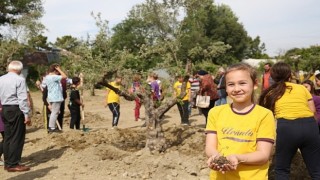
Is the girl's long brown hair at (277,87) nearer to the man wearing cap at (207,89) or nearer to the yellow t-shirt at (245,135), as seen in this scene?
the yellow t-shirt at (245,135)

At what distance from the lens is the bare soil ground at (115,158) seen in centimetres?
592

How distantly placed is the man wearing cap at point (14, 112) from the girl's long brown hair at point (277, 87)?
3.72 meters

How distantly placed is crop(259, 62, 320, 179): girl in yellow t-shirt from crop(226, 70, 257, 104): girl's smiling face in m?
Answer: 1.97

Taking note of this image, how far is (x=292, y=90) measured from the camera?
4445 mm

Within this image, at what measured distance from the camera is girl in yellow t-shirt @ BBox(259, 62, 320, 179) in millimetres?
4328

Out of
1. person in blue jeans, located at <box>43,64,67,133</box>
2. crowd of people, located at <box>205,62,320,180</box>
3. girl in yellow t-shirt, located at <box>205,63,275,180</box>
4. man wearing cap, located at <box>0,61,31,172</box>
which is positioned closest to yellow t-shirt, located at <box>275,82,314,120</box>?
crowd of people, located at <box>205,62,320,180</box>

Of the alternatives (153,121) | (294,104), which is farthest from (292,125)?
(153,121)

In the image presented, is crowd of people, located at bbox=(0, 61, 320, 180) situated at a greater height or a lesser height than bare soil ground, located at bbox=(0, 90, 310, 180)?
greater

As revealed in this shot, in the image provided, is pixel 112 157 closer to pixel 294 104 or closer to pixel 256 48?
pixel 294 104

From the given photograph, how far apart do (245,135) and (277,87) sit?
2.07 meters

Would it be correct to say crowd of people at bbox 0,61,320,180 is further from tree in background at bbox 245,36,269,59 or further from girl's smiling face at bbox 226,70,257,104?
tree in background at bbox 245,36,269,59

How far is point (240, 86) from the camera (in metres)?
2.59

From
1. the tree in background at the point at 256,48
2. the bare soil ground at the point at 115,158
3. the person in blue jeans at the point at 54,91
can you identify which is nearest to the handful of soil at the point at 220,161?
the bare soil ground at the point at 115,158

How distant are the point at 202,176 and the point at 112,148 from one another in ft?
7.01
